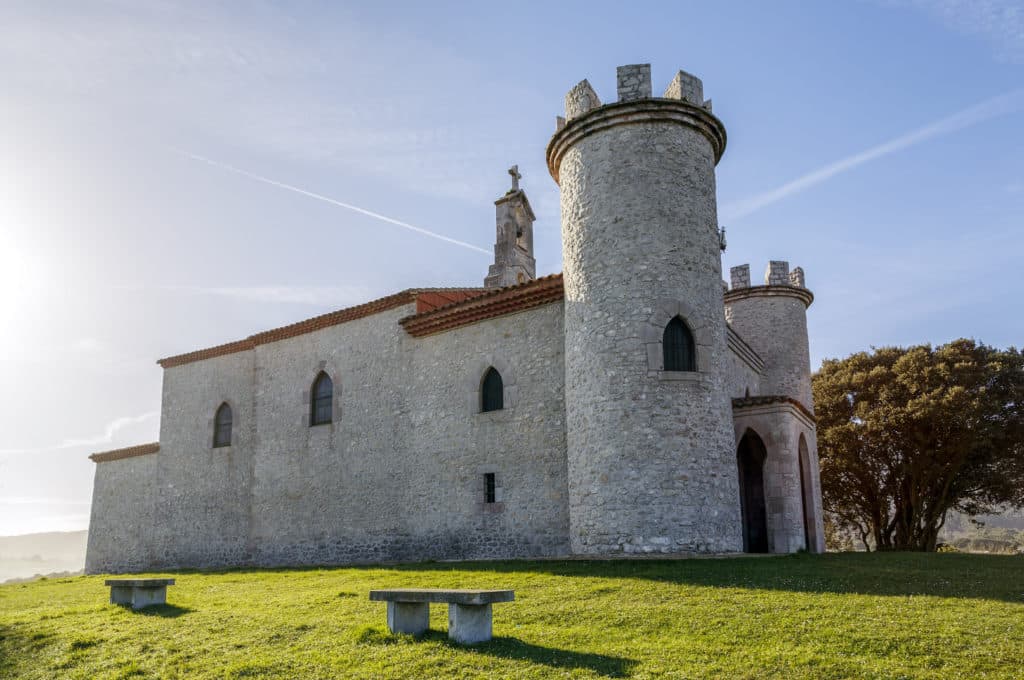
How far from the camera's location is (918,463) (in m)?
27.2

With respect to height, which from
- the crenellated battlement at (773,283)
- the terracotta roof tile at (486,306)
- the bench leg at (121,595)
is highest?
the crenellated battlement at (773,283)

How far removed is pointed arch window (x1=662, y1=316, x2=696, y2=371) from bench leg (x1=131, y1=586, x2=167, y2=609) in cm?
969

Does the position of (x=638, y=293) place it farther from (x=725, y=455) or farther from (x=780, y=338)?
(x=780, y=338)

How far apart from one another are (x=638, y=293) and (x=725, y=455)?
3553 mm

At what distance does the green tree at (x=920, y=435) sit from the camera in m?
26.0

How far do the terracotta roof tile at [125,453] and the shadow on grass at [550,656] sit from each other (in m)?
20.7

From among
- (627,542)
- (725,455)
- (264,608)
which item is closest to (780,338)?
(725,455)

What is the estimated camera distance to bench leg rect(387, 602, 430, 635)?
8938mm

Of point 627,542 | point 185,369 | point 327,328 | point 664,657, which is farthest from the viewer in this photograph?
point 185,369

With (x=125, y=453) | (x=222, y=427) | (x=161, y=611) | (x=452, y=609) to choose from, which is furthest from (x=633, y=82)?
(x=125, y=453)

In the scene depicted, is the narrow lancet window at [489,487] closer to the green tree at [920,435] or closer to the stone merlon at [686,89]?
the stone merlon at [686,89]

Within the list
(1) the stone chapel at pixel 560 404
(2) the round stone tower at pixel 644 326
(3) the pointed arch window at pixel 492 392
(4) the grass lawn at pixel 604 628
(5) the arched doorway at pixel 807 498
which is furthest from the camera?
(5) the arched doorway at pixel 807 498

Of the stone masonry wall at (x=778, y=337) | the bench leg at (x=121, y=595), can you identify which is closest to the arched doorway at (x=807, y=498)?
the stone masonry wall at (x=778, y=337)

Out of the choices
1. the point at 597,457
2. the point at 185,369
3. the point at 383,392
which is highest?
the point at 185,369
